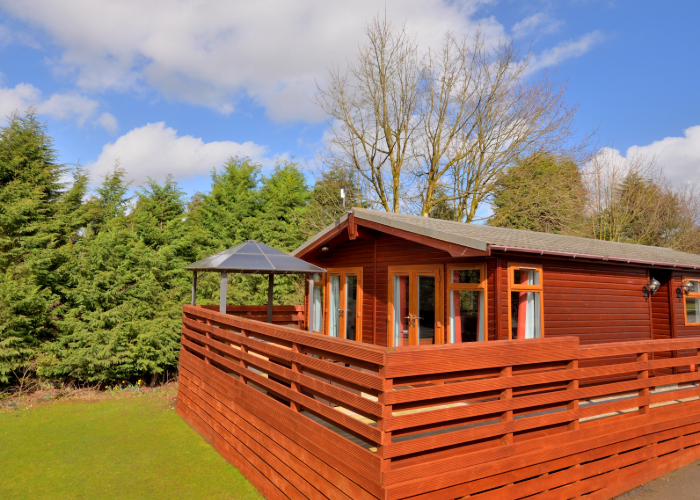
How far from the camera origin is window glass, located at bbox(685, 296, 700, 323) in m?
8.56

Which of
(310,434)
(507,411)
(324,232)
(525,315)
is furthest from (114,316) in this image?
(507,411)

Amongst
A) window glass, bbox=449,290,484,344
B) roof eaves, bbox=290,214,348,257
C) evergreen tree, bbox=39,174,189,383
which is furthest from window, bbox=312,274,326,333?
window glass, bbox=449,290,484,344

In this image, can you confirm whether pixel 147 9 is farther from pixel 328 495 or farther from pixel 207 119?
pixel 328 495

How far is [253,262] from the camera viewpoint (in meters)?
6.64

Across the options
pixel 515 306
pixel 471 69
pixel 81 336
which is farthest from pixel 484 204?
pixel 81 336

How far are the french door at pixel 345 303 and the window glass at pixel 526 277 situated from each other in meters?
3.54

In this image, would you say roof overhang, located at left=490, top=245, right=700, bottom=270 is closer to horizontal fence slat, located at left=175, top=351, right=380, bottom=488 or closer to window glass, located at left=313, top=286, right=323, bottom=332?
horizontal fence slat, located at left=175, top=351, right=380, bottom=488

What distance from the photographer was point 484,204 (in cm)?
1838

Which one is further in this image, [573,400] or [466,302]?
[466,302]

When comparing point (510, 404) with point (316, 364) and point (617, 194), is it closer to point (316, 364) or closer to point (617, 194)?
point (316, 364)

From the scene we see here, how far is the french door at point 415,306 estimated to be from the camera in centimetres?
700

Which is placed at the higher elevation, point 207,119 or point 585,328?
point 207,119

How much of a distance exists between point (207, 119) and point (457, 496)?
1874 centimetres

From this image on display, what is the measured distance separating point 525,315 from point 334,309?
188 inches
